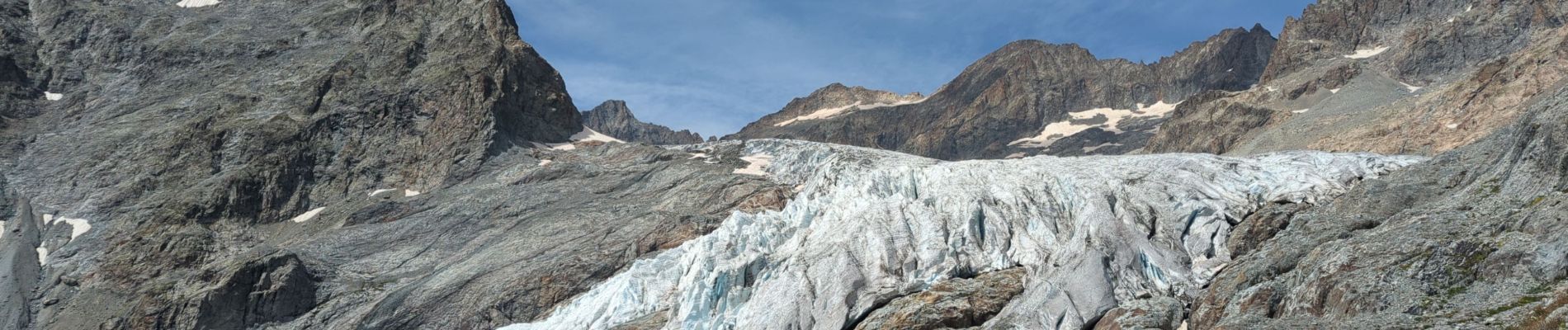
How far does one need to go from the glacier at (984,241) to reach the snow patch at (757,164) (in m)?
19.6

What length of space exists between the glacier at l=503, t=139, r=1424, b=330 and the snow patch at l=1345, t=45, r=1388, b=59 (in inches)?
5105

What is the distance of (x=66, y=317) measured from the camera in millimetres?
61750

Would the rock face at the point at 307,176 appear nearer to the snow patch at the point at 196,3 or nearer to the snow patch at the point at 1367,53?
the snow patch at the point at 196,3

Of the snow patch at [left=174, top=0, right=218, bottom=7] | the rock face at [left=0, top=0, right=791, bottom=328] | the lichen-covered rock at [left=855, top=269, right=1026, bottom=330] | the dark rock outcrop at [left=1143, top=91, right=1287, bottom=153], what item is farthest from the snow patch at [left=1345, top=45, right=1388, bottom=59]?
the snow patch at [left=174, top=0, right=218, bottom=7]


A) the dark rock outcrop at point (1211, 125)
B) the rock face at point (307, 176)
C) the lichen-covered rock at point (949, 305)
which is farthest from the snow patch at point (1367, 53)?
the lichen-covered rock at point (949, 305)

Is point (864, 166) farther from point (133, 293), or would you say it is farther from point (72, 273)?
point (72, 273)

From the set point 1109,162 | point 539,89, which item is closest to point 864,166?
point 1109,162

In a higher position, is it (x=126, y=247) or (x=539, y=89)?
(x=539, y=89)

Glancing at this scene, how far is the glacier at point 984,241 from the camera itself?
144 ft

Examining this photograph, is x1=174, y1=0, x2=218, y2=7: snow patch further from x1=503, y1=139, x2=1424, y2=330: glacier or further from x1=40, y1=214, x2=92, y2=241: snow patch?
x1=503, y1=139, x2=1424, y2=330: glacier

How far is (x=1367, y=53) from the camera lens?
171750 mm

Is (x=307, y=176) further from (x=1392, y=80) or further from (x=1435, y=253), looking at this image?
(x=1392, y=80)

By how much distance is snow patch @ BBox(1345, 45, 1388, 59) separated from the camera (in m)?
169

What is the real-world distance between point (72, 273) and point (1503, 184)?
7216 cm
